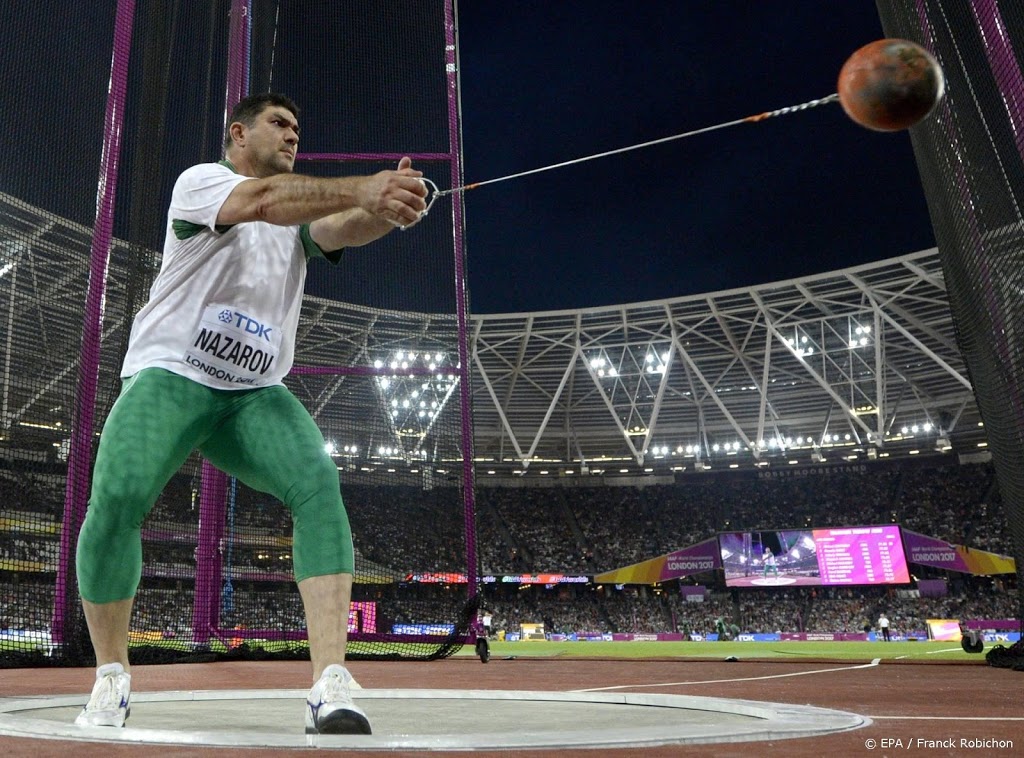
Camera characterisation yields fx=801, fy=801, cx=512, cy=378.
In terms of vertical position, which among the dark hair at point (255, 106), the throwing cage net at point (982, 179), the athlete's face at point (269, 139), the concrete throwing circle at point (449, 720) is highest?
the throwing cage net at point (982, 179)

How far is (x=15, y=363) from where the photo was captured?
28.3ft

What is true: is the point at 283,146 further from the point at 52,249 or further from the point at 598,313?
the point at 598,313

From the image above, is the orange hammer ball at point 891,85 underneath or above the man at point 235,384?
above

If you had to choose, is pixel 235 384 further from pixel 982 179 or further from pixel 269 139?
pixel 982 179

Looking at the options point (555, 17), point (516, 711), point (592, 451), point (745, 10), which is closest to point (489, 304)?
point (592, 451)

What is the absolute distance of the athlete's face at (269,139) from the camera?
3.08 m

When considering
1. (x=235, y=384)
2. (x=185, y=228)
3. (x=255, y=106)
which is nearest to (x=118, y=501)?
(x=235, y=384)

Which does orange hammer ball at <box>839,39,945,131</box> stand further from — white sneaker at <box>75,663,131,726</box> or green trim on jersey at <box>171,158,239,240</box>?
white sneaker at <box>75,663,131,726</box>

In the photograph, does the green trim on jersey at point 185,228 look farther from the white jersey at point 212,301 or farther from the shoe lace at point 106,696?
the shoe lace at point 106,696

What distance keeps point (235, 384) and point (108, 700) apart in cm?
113

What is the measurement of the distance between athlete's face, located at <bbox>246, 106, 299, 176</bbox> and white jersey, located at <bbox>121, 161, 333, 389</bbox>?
0.20m

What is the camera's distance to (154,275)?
819 cm

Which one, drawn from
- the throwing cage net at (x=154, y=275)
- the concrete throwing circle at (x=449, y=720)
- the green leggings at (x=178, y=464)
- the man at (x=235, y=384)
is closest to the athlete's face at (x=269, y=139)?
the man at (x=235, y=384)

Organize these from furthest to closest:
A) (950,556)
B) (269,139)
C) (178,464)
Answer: (950,556) → (269,139) → (178,464)
